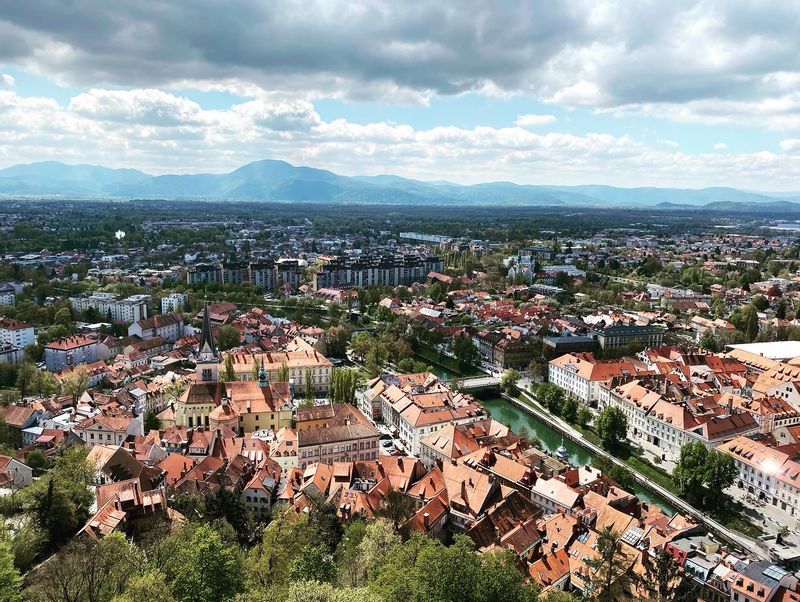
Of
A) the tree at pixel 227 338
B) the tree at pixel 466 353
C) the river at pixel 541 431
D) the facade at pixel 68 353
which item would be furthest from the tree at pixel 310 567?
the tree at pixel 227 338

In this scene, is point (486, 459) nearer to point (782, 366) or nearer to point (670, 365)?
point (670, 365)

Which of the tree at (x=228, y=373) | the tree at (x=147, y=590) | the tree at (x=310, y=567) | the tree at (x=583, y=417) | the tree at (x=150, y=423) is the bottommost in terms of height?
the tree at (x=583, y=417)

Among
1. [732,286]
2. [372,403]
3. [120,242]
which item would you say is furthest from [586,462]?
[120,242]

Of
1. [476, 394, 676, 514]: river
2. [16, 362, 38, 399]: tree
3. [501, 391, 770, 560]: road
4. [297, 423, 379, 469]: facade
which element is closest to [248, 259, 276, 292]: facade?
[16, 362, 38, 399]: tree

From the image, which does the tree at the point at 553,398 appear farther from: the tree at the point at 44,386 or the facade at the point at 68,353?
the facade at the point at 68,353

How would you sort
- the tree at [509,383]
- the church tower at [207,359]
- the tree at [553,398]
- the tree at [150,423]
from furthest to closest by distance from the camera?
the tree at [509,383] < the tree at [553,398] < the church tower at [207,359] < the tree at [150,423]

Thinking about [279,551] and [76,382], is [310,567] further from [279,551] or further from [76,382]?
[76,382]

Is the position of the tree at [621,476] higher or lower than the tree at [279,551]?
lower
